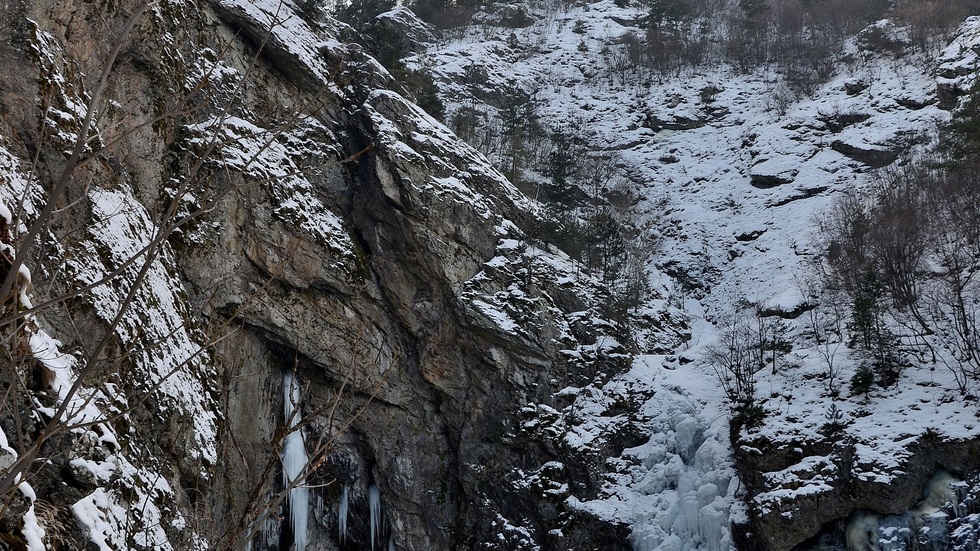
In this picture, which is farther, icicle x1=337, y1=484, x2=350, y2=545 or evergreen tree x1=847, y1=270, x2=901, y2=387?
icicle x1=337, y1=484, x2=350, y2=545

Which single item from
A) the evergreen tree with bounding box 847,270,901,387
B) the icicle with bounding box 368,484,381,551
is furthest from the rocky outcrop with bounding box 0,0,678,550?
the evergreen tree with bounding box 847,270,901,387

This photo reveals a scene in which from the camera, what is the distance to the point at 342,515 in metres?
15.7

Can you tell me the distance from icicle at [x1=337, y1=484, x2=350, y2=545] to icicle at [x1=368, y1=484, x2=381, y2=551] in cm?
52

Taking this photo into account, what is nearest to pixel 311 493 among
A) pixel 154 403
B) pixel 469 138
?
pixel 154 403

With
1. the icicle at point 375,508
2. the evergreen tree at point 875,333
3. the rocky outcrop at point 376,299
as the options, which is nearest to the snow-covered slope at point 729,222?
the evergreen tree at point 875,333

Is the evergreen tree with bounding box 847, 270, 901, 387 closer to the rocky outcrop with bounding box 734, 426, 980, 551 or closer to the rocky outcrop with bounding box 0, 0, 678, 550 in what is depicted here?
the rocky outcrop with bounding box 734, 426, 980, 551

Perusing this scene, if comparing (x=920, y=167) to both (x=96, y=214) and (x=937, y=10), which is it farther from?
(x=96, y=214)

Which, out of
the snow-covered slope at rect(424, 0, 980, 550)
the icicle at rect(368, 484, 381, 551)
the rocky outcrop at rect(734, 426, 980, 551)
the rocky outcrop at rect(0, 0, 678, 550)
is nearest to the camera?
the rocky outcrop at rect(734, 426, 980, 551)

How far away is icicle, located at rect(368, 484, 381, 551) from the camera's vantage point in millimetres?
15760

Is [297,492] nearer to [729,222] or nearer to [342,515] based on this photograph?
[342,515]

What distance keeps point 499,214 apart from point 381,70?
4.86m

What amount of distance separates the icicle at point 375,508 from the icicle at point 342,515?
1.69 ft

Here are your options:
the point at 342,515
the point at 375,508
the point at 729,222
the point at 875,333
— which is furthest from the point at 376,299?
the point at 729,222

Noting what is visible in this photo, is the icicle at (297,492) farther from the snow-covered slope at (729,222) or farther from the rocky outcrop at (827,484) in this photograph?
the rocky outcrop at (827,484)
